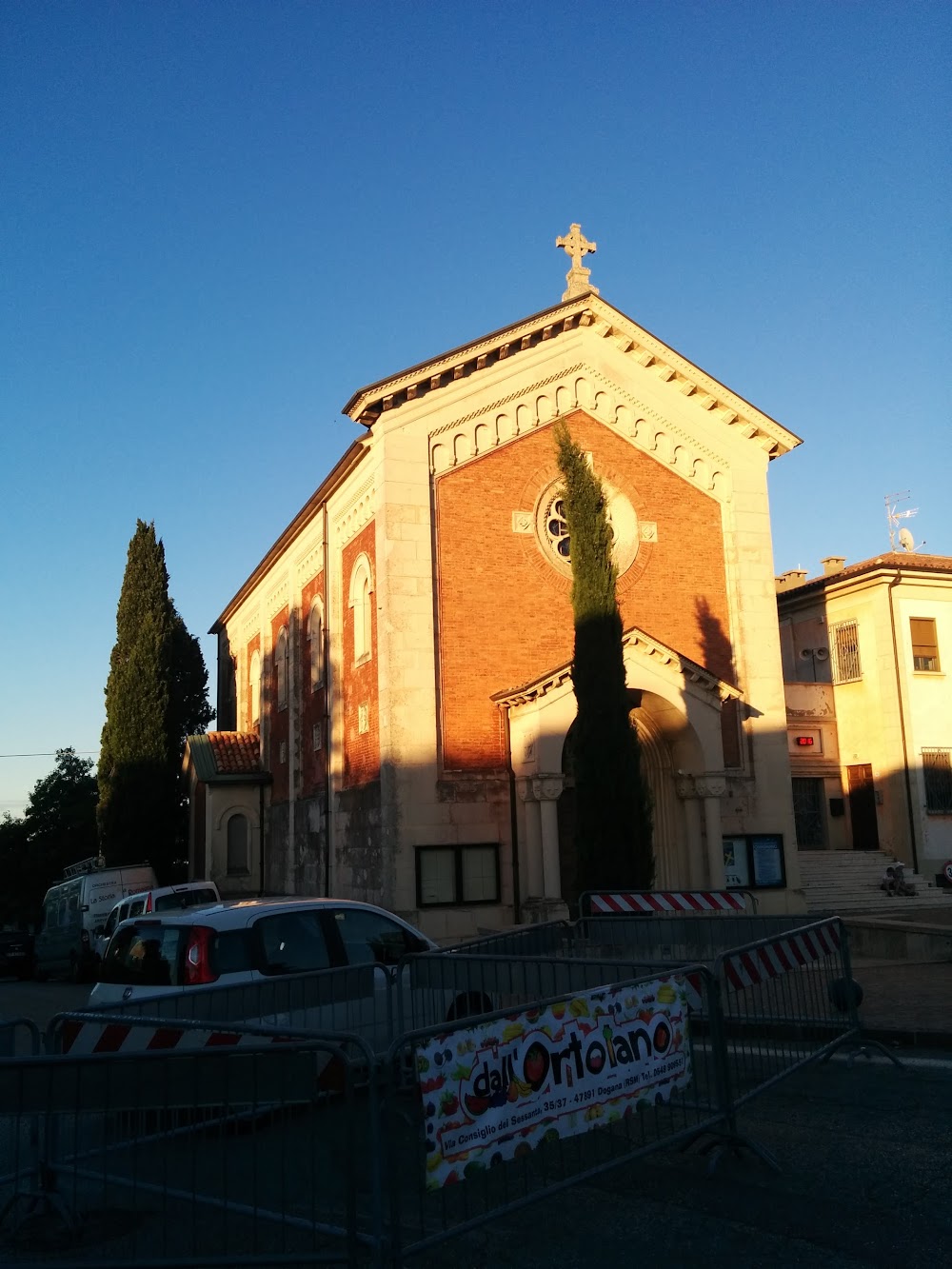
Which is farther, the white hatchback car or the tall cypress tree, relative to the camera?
the tall cypress tree

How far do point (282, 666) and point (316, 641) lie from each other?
413 centimetres

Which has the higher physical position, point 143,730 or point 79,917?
point 143,730

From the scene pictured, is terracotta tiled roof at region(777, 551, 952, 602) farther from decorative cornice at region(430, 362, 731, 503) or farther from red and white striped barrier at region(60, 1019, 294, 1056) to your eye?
red and white striped barrier at region(60, 1019, 294, 1056)

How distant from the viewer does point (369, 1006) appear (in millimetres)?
8125

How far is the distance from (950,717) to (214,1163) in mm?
27000

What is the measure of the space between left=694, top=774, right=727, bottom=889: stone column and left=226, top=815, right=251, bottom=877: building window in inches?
575

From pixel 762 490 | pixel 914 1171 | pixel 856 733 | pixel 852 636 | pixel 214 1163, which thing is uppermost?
pixel 762 490

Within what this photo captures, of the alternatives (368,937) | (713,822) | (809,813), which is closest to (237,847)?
(713,822)

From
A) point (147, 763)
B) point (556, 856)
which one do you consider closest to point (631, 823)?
point (556, 856)

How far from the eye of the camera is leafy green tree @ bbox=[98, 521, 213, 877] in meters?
35.5

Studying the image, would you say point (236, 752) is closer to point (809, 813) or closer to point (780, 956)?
point (809, 813)

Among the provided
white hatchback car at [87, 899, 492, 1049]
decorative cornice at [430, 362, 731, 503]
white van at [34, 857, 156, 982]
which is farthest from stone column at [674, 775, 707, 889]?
white hatchback car at [87, 899, 492, 1049]

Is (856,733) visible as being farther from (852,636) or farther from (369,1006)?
(369,1006)

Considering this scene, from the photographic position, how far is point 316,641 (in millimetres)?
25766
